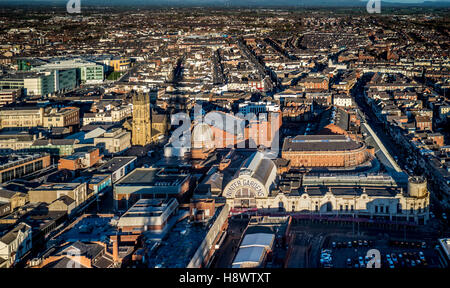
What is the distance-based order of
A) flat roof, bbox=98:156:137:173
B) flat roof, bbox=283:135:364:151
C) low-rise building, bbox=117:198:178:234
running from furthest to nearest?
flat roof, bbox=283:135:364:151 → flat roof, bbox=98:156:137:173 → low-rise building, bbox=117:198:178:234

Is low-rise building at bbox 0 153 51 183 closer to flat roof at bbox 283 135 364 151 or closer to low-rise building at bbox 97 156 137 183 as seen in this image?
low-rise building at bbox 97 156 137 183

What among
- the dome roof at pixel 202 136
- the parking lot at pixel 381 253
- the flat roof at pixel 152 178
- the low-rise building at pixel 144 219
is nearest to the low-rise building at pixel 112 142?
the dome roof at pixel 202 136

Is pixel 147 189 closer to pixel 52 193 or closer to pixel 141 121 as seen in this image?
pixel 52 193

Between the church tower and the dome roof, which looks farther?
the church tower

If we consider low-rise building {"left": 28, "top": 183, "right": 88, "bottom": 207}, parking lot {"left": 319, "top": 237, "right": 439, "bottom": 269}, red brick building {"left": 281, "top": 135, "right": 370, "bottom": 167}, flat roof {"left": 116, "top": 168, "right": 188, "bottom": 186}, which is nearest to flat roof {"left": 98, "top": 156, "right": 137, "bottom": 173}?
flat roof {"left": 116, "top": 168, "right": 188, "bottom": 186}
